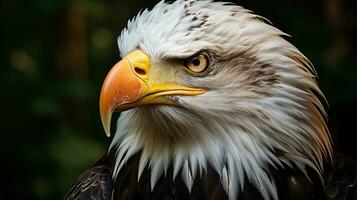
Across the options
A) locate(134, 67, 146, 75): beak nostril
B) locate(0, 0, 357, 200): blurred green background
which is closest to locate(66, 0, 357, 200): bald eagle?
locate(134, 67, 146, 75): beak nostril

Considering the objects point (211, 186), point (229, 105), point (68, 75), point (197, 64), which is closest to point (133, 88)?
point (197, 64)

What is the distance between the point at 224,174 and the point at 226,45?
1.89ft

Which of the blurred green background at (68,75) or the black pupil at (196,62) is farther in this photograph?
the blurred green background at (68,75)

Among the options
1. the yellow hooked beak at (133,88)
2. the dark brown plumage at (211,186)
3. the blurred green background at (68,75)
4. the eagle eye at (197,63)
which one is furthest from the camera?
the blurred green background at (68,75)

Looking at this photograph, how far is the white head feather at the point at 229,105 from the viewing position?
3.05 metres

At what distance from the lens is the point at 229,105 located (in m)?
3.06

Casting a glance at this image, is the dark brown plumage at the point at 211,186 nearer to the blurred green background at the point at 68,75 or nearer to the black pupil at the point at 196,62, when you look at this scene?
the black pupil at the point at 196,62

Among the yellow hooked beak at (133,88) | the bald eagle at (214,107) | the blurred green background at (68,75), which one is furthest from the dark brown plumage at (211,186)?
the blurred green background at (68,75)

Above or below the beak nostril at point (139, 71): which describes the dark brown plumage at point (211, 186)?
below

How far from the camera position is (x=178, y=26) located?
3.01 metres

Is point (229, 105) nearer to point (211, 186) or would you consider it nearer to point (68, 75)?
point (211, 186)

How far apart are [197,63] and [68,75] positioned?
212 inches

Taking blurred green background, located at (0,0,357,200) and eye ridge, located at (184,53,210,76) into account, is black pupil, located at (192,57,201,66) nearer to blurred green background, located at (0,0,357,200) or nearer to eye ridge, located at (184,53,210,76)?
eye ridge, located at (184,53,210,76)

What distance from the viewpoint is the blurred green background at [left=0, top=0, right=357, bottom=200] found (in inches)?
285
